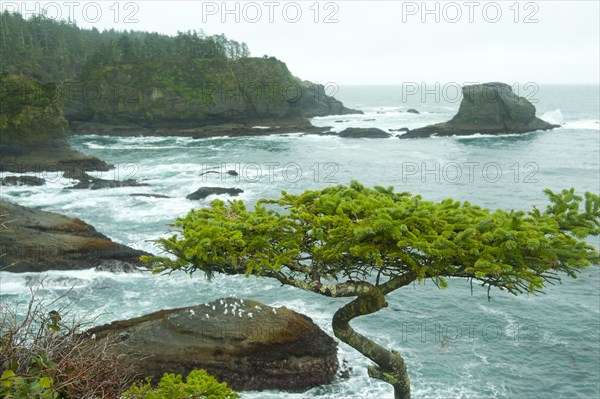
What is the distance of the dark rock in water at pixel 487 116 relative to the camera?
281 feet

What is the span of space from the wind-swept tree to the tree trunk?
3 cm

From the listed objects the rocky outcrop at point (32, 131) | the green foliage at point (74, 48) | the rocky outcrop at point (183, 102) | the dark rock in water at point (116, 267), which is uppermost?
the green foliage at point (74, 48)

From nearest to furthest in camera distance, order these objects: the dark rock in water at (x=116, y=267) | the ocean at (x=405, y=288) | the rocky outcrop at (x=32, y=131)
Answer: the ocean at (x=405, y=288) → the dark rock in water at (x=116, y=267) → the rocky outcrop at (x=32, y=131)

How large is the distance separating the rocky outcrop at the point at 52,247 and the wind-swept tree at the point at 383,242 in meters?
18.1

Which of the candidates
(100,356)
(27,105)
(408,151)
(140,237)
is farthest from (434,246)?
(408,151)

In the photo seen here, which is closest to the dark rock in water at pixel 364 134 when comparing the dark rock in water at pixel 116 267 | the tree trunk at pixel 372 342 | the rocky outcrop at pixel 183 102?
the rocky outcrop at pixel 183 102

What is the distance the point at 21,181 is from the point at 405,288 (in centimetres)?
3976

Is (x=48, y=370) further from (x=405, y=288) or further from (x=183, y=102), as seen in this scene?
(x=183, y=102)

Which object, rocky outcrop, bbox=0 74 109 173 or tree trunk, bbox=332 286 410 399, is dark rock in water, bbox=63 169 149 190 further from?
tree trunk, bbox=332 286 410 399

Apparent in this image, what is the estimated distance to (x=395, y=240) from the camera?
9.52m

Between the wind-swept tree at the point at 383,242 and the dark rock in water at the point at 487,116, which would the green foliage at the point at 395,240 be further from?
the dark rock in water at the point at 487,116

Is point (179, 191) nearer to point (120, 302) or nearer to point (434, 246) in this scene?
point (120, 302)

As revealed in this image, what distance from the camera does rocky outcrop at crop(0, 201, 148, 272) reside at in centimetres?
2523

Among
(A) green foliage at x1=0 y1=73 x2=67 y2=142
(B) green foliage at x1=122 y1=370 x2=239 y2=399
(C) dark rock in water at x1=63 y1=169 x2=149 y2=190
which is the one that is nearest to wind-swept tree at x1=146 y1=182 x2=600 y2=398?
(B) green foliage at x1=122 y1=370 x2=239 y2=399
